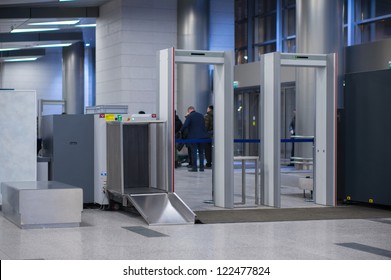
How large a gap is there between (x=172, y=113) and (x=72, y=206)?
2.49m

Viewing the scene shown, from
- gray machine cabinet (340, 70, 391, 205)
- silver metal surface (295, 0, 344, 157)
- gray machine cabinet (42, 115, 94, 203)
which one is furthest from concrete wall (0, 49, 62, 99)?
gray machine cabinet (340, 70, 391, 205)

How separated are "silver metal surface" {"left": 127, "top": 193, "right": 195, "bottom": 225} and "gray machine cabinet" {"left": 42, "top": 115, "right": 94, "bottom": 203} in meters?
1.37

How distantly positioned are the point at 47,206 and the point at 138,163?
9.01ft

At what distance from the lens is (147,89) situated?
2411 cm

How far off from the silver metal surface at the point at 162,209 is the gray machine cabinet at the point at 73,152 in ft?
4.49

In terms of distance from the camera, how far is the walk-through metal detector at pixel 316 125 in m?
12.4

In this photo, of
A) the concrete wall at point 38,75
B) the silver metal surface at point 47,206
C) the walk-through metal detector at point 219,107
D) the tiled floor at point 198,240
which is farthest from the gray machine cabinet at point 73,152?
the concrete wall at point 38,75

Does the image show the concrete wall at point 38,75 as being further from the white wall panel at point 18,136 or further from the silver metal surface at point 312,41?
the white wall panel at point 18,136

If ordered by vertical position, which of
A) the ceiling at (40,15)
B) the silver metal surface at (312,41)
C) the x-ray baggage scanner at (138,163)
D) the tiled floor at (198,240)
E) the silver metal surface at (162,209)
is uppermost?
the ceiling at (40,15)

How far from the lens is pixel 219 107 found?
41.0ft

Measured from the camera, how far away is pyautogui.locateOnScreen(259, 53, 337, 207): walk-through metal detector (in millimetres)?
12445

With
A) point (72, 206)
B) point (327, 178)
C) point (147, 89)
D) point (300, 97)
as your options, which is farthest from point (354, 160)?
point (147, 89)

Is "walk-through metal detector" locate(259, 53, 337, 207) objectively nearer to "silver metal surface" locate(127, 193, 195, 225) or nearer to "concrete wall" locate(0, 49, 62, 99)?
"silver metal surface" locate(127, 193, 195, 225)

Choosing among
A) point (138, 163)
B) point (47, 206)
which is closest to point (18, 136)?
point (138, 163)
